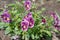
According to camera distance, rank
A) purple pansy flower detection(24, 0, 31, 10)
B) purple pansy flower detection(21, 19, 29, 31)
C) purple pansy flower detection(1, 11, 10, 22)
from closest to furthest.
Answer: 1. purple pansy flower detection(21, 19, 29, 31)
2. purple pansy flower detection(1, 11, 10, 22)
3. purple pansy flower detection(24, 0, 31, 10)

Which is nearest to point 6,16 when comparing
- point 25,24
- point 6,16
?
point 6,16

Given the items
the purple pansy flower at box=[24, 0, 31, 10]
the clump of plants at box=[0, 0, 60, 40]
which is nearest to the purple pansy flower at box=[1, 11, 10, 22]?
the clump of plants at box=[0, 0, 60, 40]

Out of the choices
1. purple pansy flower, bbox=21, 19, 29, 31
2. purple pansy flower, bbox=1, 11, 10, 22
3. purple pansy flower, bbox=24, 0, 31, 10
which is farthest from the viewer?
purple pansy flower, bbox=24, 0, 31, 10

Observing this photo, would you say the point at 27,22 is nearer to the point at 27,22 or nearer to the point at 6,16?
the point at 27,22

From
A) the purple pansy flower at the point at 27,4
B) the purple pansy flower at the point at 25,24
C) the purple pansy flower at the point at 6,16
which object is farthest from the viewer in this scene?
the purple pansy flower at the point at 27,4

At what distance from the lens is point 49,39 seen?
12.7 ft

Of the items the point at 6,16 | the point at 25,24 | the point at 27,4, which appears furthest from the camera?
the point at 27,4

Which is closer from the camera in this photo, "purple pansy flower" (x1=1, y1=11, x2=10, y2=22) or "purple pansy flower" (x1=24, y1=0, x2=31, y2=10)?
"purple pansy flower" (x1=1, y1=11, x2=10, y2=22)

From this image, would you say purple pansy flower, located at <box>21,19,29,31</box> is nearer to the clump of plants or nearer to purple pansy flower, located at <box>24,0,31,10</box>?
the clump of plants

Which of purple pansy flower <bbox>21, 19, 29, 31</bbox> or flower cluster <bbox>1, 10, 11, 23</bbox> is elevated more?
flower cluster <bbox>1, 10, 11, 23</bbox>

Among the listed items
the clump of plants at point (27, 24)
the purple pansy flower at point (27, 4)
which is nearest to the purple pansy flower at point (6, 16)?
the clump of plants at point (27, 24)

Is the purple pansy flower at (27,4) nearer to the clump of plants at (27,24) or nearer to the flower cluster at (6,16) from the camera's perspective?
the clump of plants at (27,24)

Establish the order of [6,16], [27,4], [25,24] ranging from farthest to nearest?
[27,4] < [6,16] < [25,24]

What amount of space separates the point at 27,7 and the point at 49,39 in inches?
25.2
